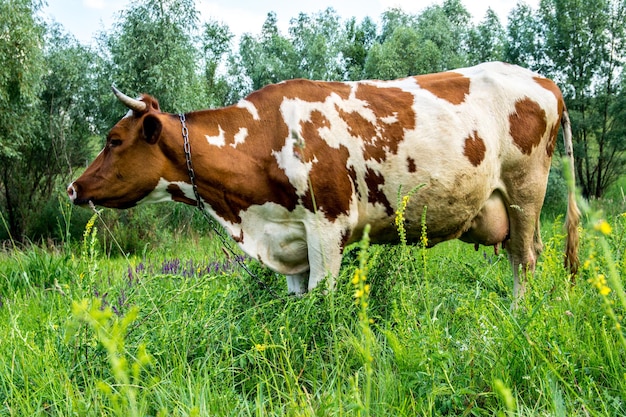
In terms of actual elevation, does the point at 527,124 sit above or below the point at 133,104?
below

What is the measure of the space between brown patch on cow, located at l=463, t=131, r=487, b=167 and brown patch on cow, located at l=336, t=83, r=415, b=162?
1.50 ft

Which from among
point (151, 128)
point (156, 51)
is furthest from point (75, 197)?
point (156, 51)

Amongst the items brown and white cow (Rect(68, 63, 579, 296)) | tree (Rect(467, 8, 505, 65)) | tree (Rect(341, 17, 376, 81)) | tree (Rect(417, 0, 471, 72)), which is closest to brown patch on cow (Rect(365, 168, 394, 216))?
brown and white cow (Rect(68, 63, 579, 296))

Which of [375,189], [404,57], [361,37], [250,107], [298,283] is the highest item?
[361,37]

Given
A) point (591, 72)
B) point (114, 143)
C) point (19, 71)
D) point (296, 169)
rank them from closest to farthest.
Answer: point (296, 169) → point (114, 143) → point (19, 71) → point (591, 72)

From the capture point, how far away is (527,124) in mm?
4773

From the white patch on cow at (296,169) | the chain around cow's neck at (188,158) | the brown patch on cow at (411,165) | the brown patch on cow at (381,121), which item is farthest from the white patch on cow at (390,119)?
the chain around cow's neck at (188,158)

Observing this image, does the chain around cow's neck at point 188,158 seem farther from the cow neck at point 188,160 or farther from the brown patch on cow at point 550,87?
the brown patch on cow at point 550,87

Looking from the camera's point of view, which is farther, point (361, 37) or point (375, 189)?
point (361, 37)

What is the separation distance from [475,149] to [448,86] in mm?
599

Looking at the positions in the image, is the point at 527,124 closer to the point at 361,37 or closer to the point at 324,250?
the point at 324,250

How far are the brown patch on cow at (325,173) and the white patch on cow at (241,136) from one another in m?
0.42

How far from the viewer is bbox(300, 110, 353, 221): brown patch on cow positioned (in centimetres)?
394

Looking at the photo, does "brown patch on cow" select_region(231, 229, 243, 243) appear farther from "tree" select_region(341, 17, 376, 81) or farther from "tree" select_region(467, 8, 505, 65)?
"tree" select_region(341, 17, 376, 81)
